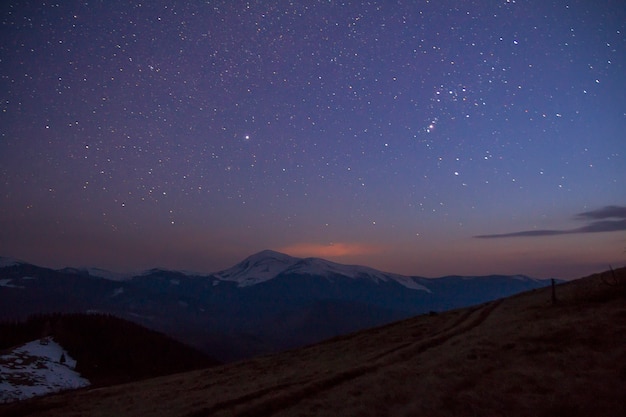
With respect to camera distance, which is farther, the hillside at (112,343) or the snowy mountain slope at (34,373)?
the hillside at (112,343)

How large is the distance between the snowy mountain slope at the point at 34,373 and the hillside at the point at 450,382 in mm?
16951

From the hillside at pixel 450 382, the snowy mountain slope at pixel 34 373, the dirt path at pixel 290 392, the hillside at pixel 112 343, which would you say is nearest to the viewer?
the hillside at pixel 450 382

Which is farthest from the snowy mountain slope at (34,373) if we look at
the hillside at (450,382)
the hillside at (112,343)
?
the hillside at (450,382)

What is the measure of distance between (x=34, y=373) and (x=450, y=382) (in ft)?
185

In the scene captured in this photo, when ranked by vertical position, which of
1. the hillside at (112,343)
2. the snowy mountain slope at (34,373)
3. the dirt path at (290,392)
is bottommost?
the hillside at (112,343)

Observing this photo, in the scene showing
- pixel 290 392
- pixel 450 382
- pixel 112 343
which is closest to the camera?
pixel 450 382

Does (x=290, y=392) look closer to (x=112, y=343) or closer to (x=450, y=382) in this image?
(x=450, y=382)

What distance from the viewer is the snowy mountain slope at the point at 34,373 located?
42.6 m

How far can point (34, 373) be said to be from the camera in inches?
2053

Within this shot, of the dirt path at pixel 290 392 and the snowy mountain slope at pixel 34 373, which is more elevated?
the dirt path at pixel 290 392

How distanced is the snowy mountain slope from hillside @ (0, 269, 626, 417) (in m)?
17.0

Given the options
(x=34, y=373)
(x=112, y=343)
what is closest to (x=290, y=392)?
(x=34, y=373)

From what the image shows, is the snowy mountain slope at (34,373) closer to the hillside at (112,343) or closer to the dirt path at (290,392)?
the hillside at (112,343)

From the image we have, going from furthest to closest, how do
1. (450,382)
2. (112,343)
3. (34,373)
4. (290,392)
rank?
(112,343)
(34,373)
(290,392)
(450,382)
